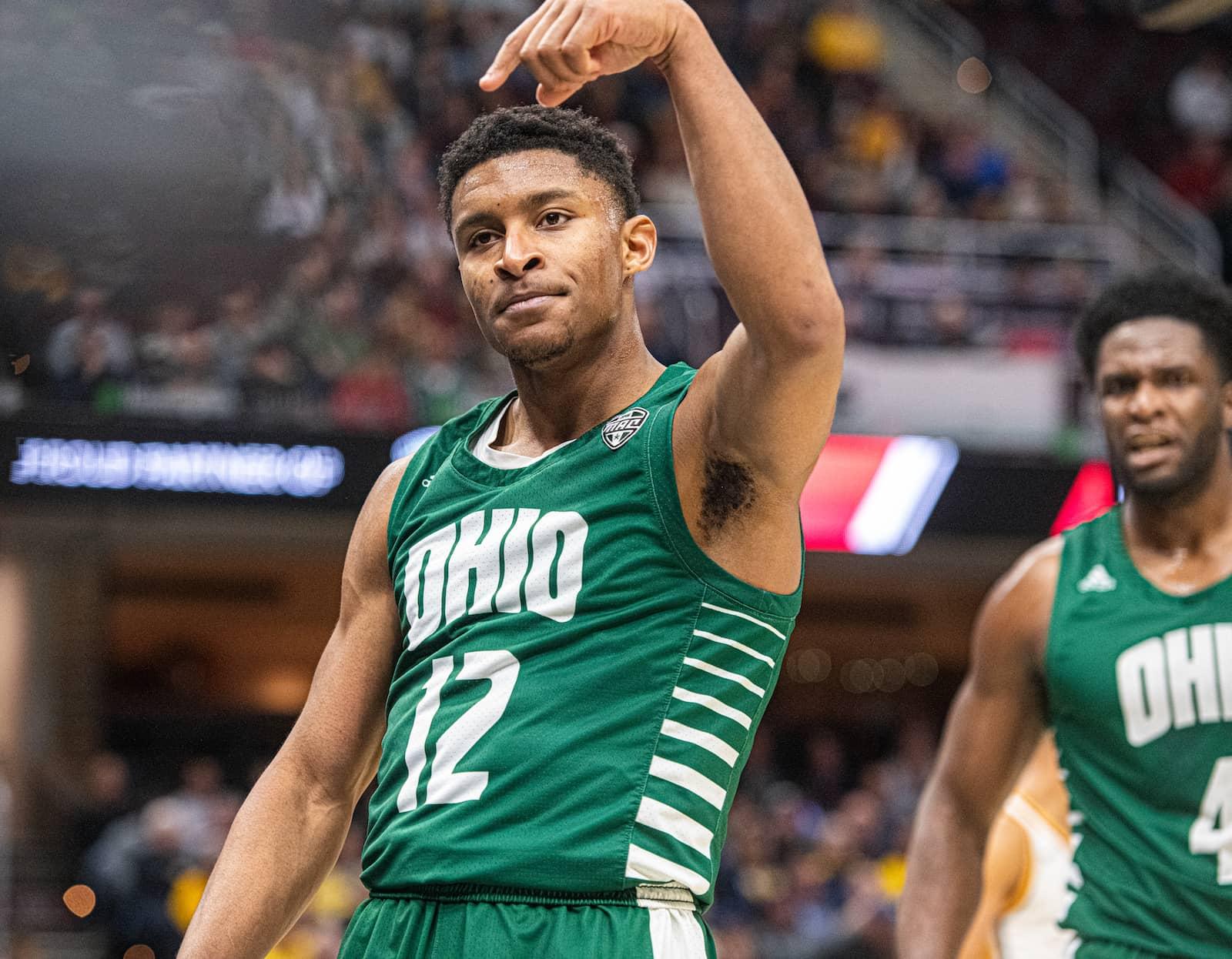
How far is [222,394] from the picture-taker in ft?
35.6

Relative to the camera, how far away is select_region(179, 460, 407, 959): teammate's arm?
8.76 feet

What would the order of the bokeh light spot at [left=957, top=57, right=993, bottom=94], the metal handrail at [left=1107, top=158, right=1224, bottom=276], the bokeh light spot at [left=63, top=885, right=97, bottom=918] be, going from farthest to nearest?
the bokeh light spot at [left=957, top=57, right=993, bottom=94] < the metal handrail at [left=1107, top=158, right=1224, bottom=276] < the bokeh light spot at [left=63, top=885, right=97, bottom=918]

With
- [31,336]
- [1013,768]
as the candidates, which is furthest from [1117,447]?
[31,336]

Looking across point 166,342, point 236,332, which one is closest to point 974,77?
point 236,332

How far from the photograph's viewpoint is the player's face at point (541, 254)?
2.45 m

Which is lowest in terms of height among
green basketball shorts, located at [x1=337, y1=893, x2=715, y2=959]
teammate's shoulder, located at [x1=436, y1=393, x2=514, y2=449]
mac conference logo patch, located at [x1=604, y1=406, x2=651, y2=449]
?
green basketball shorts, located at [x1=337, y1=893, x2=715, y2=959]

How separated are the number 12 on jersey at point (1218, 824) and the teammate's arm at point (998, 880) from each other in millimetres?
671

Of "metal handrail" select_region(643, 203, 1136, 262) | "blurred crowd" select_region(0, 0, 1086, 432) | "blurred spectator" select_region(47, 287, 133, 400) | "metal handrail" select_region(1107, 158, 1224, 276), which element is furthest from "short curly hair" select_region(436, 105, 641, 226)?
"metal handrail" select_region(1107, 158, 1224, 276)

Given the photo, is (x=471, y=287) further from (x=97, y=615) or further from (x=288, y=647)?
(x=288, y=647)

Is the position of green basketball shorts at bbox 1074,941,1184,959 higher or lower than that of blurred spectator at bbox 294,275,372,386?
lower

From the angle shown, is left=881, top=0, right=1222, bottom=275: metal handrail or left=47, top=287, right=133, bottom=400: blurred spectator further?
left=881, top=0, right=1222, bottom=275: metal handrail

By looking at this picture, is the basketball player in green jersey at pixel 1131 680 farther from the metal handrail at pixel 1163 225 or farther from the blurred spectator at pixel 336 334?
the metal handrail at pixel 1163 225

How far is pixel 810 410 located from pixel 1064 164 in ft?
45.3

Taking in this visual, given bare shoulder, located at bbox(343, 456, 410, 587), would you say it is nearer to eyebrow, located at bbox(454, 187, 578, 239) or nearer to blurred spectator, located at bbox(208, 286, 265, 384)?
eyebrow, located at bbox(454, 187, 578, 239)
